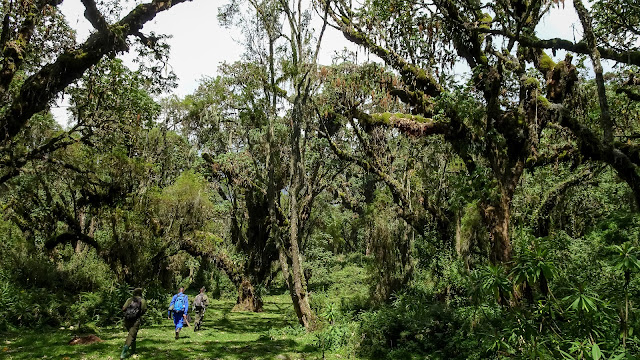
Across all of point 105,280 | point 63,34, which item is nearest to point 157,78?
point 63,34

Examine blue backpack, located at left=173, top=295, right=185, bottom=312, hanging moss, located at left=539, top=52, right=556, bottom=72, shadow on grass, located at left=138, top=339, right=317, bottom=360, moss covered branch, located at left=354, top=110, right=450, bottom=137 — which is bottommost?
shadow on grass, located at left=138, top=339, right=317, bottom=360

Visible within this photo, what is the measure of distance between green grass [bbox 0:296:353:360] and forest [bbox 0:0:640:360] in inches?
4.6

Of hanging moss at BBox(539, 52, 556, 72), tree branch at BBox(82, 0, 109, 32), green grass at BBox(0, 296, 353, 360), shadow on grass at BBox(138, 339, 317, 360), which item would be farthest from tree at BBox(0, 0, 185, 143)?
hanging moss at BBox(539, 52, 556, 72)

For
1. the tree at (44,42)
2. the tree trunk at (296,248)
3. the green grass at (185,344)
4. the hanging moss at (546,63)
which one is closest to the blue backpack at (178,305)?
the green grass at (185,344)

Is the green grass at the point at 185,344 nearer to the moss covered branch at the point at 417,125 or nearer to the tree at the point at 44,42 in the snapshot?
the tree at the point at 44,42

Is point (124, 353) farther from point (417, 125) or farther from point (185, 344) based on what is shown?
point (417, 125)

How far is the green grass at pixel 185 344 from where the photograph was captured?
9.19m

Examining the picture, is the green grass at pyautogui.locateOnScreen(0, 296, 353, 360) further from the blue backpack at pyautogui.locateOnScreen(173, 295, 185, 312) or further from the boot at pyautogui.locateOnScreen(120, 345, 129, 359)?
the blue backpack at pyautogui.locateOnScreen(173, 295, 185, 312)

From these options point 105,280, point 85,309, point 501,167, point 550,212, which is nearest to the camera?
point 501,167

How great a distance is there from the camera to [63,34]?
11211mm

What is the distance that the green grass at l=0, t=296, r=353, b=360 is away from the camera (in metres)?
9.19

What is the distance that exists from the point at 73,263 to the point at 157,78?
10.3m

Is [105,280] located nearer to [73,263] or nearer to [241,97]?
[73,263]

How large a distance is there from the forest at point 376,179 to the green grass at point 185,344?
0.39 ft
